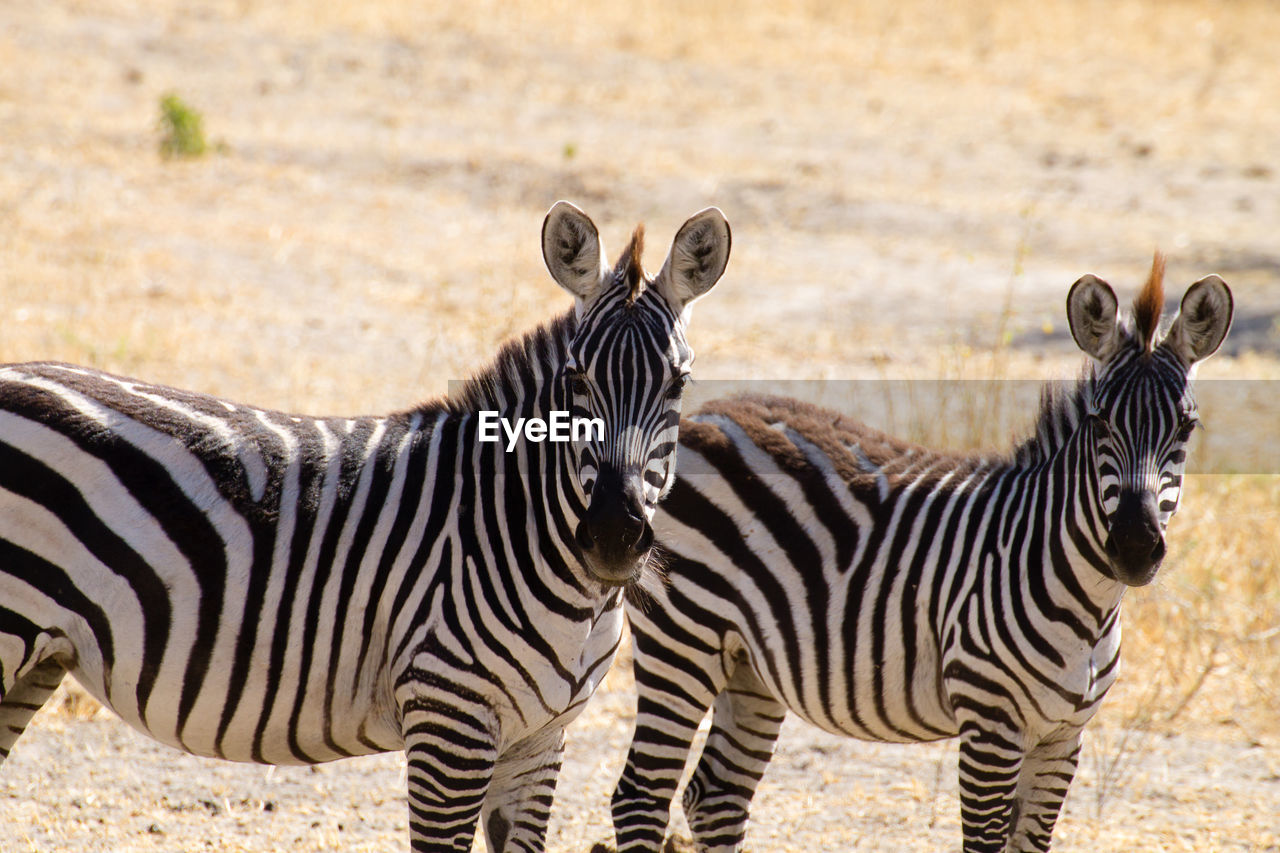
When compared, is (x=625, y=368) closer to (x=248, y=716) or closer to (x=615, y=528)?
(x=615, y=528)

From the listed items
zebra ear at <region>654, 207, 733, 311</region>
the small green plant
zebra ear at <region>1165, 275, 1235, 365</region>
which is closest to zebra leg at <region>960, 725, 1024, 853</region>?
zebra ear at <region>1165, 275, 1235, 365</region>

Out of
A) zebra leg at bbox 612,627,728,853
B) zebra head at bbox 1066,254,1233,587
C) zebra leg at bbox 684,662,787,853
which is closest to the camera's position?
zebra head at bbox 1066,254,1233,587

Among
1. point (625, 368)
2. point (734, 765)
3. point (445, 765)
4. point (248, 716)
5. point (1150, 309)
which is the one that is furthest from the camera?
point (734, 765)

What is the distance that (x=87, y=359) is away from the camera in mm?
9289

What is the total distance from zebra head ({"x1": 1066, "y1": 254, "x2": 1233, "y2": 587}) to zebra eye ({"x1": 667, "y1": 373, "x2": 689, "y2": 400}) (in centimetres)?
143

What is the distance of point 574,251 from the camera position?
381cm

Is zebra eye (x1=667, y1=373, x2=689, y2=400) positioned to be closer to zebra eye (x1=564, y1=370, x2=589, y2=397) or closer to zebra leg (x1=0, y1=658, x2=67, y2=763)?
zebra eye (x1=564, y1=370, x2=589, y2=397)

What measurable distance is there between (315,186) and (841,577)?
1181 cm

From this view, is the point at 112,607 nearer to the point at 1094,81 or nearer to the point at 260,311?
the point at 260,311

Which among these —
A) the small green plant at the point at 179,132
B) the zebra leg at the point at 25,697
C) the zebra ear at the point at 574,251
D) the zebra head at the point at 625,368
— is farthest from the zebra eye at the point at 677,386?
the small green plant at the point at 179,132

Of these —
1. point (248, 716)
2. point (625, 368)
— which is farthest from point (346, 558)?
point (625, 368)

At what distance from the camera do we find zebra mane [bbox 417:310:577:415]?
12.8ft

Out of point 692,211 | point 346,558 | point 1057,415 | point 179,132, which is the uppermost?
point 692,211

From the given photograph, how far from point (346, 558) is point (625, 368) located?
1.02m
